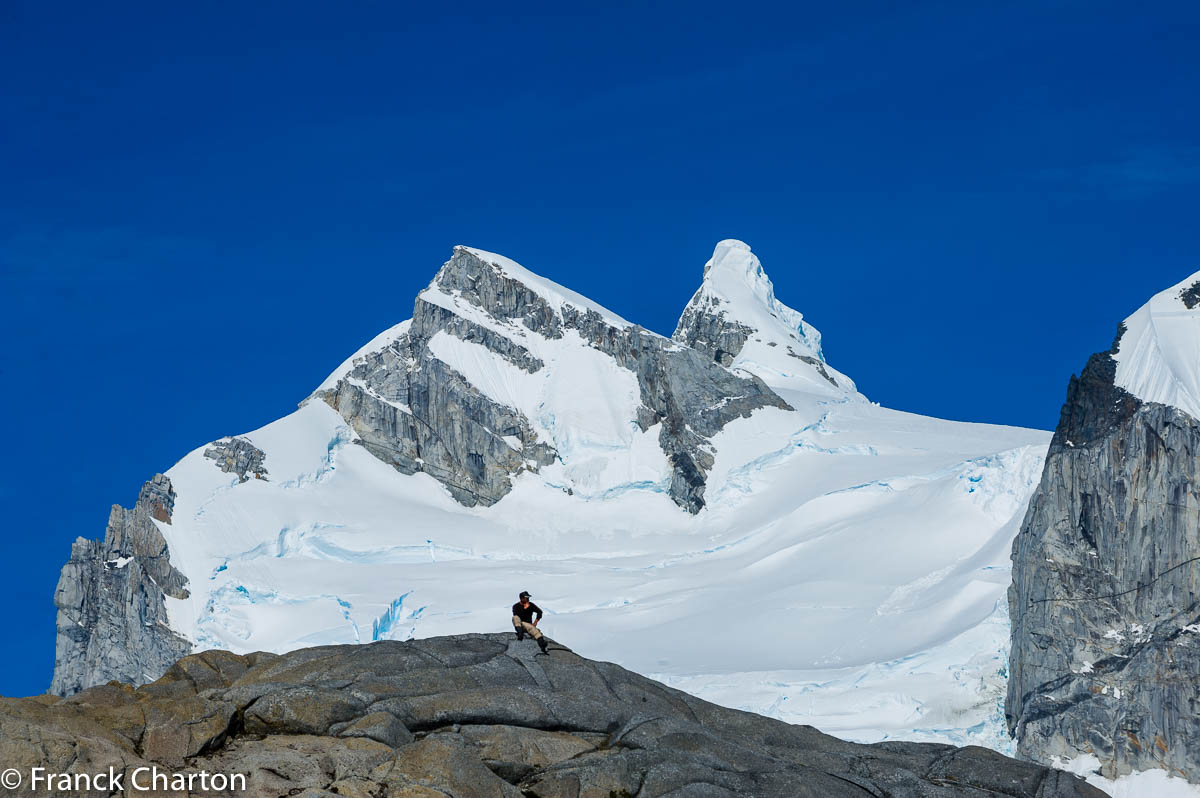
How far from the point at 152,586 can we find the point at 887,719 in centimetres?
8216

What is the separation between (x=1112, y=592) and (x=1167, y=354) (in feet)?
50.3

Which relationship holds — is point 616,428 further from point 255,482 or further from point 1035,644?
point 1035,644

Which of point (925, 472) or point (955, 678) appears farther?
point (925, 472)

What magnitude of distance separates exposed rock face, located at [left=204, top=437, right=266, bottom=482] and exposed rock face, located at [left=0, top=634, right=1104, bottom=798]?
459ft

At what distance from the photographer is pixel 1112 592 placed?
99000mm

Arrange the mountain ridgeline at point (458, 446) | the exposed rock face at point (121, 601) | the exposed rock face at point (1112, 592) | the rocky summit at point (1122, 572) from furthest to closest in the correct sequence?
the mountain ridgeline at point (458, 446) → the exposed rock face at point (121, 601) → the rocky summit at point (1122, 572) → the exposed rock face at point (1112, 592)

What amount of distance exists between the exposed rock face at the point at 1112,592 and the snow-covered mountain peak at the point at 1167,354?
102cm

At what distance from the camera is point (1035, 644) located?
330 feet

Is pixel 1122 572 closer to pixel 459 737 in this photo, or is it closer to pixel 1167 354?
pixel 1167 354

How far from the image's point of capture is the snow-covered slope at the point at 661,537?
385 ft

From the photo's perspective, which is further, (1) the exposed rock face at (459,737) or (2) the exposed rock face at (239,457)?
(2) the exposed rock face at (239,457)

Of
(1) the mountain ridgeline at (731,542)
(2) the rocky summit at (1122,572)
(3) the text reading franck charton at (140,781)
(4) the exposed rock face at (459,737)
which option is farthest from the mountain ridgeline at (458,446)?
(3) the text reading franck charton at (140,781)

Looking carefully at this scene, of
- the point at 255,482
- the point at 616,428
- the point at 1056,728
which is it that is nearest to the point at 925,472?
the point at 616,428

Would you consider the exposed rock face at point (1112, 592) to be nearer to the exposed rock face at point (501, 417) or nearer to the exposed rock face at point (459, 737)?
Answer: the exposed rock face at point (459, 737)
